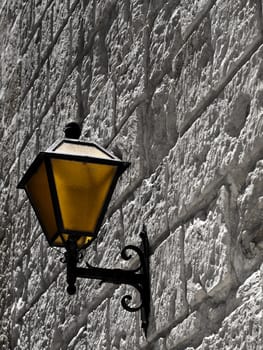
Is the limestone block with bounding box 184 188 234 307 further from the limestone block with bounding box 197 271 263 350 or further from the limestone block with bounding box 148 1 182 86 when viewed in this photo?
the limestone block with bounding box 148 1 182 86

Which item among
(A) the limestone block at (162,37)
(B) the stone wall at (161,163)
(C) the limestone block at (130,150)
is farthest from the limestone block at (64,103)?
(A) the limestone block at (162,37)

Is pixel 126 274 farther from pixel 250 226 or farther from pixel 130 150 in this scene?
pixel 250 226

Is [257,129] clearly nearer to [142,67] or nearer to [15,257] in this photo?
[142,67]

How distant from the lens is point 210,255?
3328 millimetres

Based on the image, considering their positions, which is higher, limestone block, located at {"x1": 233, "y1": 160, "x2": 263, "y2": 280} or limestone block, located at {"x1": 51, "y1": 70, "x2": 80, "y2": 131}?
limestone block, located at {"x1": 51, "y1": 70, "x2": 80, "y2": 131}

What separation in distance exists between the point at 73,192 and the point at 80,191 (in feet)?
0.08

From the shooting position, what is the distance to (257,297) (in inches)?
118

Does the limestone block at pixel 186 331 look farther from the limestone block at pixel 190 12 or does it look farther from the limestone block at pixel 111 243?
the limestone block at pixel 190 12

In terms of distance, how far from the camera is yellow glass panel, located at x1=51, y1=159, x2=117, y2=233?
11.8ft

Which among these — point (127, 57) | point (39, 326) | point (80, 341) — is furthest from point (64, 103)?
point (80, 341)

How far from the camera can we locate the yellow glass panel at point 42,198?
362 cm

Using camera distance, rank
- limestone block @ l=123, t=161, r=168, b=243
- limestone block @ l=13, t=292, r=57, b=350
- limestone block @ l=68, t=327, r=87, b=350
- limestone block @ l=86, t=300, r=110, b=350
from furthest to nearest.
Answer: limestone block @ l=13, t=292, r=57, b=350 → limestone block @ l=68, t=327, r=87, b=350 → limestone block @ l=86, t=300, r=110, b=350 → limestone block @ l=123, t=161, r=168, b=243

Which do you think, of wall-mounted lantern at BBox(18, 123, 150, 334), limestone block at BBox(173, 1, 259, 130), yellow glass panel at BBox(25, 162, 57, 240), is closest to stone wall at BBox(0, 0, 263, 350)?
limestone block at BBox(173, 1, 259, 130)

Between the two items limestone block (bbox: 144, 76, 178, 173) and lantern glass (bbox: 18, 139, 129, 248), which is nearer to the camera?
lantern glass (bbox: 18, 139, 129, 248)
